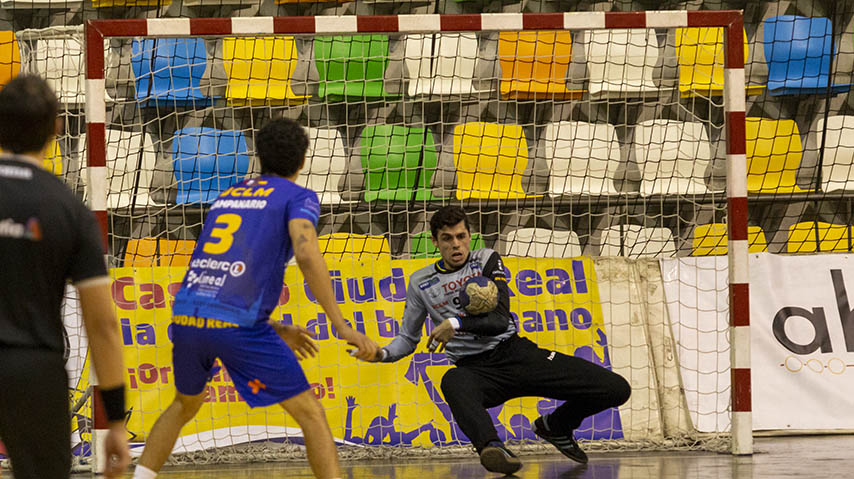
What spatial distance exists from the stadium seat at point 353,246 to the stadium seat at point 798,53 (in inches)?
164

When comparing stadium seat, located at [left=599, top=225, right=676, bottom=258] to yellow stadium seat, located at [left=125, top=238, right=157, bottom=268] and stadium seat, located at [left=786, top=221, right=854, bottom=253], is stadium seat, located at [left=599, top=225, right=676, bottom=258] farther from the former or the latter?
yellow stadium seat, located at [left=125, top=238, right=157, bottom=268]

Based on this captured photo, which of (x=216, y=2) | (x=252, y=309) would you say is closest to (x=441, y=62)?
(x=216, y=2)

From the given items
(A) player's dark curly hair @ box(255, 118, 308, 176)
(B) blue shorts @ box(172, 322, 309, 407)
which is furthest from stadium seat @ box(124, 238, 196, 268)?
(B) blue shorts @ box(172, 322, 309, 407)

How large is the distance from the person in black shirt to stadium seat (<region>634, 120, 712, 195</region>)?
688cm

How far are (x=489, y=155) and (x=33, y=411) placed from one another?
6566 mm

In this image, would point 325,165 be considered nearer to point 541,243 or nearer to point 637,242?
point 541,243

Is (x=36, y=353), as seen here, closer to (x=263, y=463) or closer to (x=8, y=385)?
(x=8, y=385)

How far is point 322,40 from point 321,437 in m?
5.74

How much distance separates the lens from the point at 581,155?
901cm

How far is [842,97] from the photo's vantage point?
30.8 feet

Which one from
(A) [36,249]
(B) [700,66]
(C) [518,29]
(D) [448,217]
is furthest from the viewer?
(B) [700,66]

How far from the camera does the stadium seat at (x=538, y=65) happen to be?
29.9ft

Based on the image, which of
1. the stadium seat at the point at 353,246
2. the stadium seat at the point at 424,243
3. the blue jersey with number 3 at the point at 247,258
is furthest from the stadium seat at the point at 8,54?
the blue jersey with number 3 at the point at 247,258

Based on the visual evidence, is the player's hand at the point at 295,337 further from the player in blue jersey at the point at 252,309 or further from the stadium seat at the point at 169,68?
A: the stadium seat at the point at 169,68
